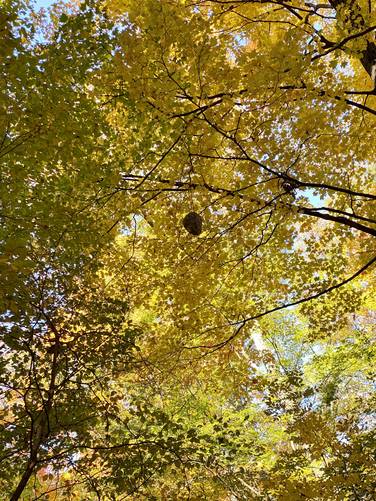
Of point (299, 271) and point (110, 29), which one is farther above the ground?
point (110, 29)

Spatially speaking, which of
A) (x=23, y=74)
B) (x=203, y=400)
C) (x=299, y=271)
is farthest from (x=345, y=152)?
(x=203, y=400)

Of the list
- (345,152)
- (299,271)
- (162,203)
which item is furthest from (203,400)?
(345,152)

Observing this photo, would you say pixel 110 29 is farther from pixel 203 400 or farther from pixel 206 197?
pixel 203 400

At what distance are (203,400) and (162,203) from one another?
5.00 m

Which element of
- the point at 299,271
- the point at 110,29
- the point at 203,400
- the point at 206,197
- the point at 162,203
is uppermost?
the point at 110,29

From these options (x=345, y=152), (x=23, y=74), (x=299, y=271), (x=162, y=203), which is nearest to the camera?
(x=23, y=74)

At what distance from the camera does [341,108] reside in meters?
4.75

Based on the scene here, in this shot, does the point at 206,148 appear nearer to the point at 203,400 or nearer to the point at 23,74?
the point at 23,74

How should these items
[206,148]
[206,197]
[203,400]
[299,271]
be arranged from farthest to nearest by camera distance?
1. [203,400]
2. [299,271]
3. [206,197]
4. [206,148]

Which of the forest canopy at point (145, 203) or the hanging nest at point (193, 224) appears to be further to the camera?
the hanging nest at point (193, 224)

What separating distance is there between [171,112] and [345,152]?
3317 millimetres

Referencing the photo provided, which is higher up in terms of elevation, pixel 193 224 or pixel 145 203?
pixel 145 203

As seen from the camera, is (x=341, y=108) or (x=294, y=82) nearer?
(x=294, y=82)

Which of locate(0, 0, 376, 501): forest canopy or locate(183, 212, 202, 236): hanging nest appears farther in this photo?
locate(183, 212, 202, 236): hanging nest
